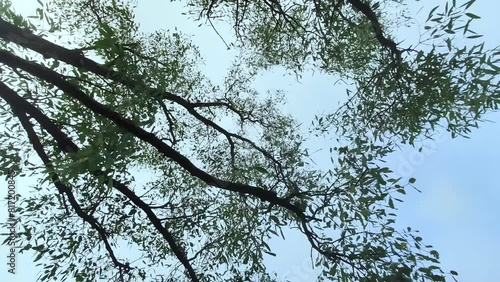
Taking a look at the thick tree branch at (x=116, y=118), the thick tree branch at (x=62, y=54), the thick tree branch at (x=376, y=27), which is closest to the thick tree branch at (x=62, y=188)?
the thick tree branch at (x=116, y=118)

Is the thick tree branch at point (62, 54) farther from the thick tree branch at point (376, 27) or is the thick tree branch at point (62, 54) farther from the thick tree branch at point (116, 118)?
the thick tree branch at point (376, 27)

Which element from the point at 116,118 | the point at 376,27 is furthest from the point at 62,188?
the point at 376,27

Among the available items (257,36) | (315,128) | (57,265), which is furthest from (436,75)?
(57,265)

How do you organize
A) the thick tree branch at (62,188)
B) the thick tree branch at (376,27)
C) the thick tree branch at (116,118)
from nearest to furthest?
the thick tree branch at (116,118) → the thick tree branch at (62,188) → the thick tree branch at (376,27)

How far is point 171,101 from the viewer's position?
9.93 meters

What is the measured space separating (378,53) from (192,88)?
4486 mm

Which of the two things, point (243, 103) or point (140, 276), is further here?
point (243, 103)

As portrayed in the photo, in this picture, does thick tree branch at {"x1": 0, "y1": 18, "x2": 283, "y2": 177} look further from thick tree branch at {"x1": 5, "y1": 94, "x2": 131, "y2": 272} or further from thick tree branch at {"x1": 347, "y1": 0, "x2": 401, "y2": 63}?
thick tree branch at {"x1": 347, "y1": 0, "x2": 401, "y2": 63}

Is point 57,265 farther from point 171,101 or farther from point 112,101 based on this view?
point 171,101

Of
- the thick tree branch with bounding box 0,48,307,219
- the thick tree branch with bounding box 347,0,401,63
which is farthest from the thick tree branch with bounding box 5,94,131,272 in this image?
the thick tree branch with bounding box 347,0,401,63

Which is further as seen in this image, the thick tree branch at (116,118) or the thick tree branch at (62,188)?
the thick tree branch at (62,188)

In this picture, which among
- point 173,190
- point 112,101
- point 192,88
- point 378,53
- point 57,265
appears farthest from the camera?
point 192,88

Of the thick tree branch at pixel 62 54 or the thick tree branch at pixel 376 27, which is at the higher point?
the thick tree branch at pixel 376 27

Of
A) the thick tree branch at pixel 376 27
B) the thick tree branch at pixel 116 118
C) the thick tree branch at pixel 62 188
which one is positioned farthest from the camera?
the thick tree branch at pixel 376 27
